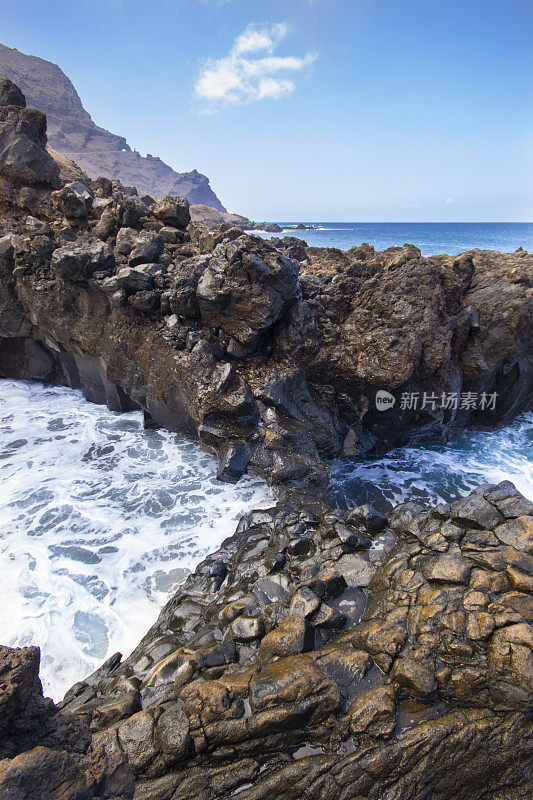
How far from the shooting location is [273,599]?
222 inches

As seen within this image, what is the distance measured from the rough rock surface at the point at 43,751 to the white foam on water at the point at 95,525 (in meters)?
2.54

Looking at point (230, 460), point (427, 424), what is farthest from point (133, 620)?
point (427, 424)

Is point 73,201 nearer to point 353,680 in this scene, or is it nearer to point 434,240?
point 353,680

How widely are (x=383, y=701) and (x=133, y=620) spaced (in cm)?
427

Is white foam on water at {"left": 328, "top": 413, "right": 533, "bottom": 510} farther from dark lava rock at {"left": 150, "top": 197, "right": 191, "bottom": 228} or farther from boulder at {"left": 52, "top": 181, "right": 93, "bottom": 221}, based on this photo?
boulder at {"left": 52, "top": 181, "right": 93, "bottom": 221}

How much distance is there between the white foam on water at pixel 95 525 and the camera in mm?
6316

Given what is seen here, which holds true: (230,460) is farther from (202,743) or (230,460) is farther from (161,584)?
(202,743)

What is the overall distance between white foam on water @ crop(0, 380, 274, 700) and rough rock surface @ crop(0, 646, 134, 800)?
254cm

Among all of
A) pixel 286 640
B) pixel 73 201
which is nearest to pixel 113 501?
pixel 286 640

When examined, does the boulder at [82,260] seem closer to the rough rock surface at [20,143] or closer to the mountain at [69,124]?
the rough rock surface at [20,143]

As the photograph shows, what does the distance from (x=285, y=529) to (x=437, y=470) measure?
6.09m

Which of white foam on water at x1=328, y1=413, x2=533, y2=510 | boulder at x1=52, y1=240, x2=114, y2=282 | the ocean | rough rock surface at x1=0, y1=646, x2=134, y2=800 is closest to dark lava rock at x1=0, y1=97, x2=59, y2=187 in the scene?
boulder at x1=52, y1=240, x2=114, y2=282

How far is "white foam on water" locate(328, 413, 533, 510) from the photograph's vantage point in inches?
392

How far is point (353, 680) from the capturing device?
13.9ft
